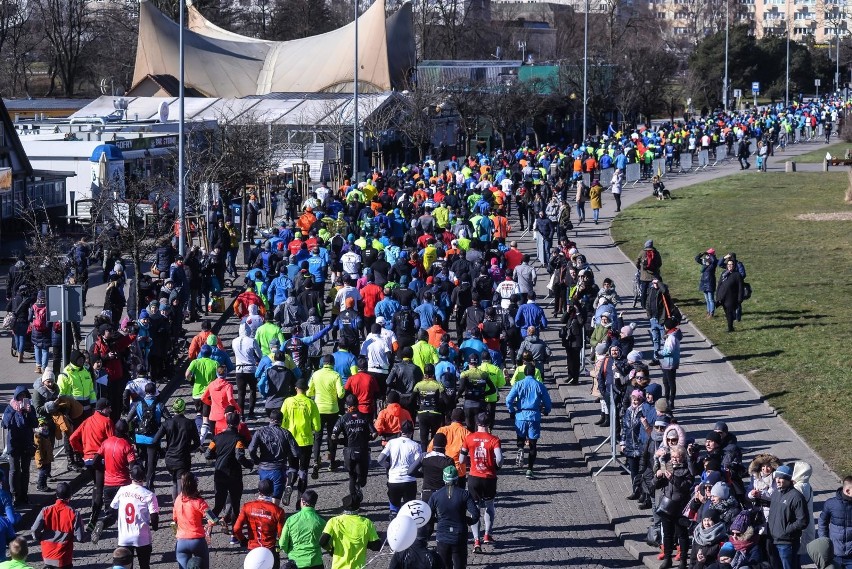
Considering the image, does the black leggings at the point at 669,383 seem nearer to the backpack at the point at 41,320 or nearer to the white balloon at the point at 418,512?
the white balloon at the point at 418,512

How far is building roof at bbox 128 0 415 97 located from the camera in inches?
2940

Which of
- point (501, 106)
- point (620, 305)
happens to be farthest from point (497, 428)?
point (501, 106)

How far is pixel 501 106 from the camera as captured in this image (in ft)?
205

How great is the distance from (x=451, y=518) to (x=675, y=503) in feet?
7.40

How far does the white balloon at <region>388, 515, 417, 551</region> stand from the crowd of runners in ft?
0.31

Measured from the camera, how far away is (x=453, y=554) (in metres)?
12.4

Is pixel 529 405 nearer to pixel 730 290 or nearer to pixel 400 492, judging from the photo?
pixel 400 492

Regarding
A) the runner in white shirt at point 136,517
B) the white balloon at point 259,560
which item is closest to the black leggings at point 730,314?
the runner in white shirt at point 136,517

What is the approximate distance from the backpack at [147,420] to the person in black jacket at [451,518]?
4.17 m

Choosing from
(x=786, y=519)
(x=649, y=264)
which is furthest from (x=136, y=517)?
(x=649, y=264)

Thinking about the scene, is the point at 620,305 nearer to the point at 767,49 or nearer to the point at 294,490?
the point at 294,490

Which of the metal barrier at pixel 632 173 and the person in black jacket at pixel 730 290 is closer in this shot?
the person in black jacket at pixel 730 290

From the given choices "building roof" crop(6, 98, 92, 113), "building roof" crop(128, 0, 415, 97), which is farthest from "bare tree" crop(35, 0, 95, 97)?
"building roof" crop(6, 98, 92, 113)

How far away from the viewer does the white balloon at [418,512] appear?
1095 cm
